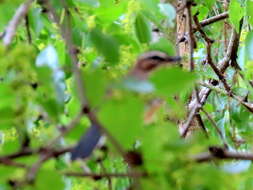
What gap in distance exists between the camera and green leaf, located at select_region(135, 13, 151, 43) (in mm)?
1354

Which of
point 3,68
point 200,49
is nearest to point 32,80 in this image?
point 3,68

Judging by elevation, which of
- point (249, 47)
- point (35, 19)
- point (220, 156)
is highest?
point (35, 19)

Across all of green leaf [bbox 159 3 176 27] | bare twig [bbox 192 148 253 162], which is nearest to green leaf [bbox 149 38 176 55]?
green leaf [bbox 159 3 176 27]

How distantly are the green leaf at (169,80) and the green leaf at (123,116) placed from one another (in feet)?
Answer: 0.12

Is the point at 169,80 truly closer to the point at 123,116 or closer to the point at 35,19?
the point at 123,116

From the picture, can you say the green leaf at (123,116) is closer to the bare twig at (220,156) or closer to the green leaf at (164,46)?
the bare twig at (220,156)

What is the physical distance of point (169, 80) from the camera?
0.80 meters

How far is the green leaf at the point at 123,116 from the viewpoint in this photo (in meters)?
0.78

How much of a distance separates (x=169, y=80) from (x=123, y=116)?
81 millimetres

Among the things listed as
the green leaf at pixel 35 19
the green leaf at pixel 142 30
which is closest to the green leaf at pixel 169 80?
the green leaf at pixel 142 30

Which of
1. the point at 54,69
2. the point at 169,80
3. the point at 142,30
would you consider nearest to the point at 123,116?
the point at 169,80

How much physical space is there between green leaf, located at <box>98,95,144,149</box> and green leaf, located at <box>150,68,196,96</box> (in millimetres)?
37

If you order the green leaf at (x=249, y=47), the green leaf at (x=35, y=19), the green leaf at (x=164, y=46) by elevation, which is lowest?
the green leaf at (x=249, y=47)

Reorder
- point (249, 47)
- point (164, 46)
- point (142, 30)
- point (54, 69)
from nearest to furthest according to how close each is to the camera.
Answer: point (54, 69)
point (164, 46)
point (142, 30)
point (249, 47)
